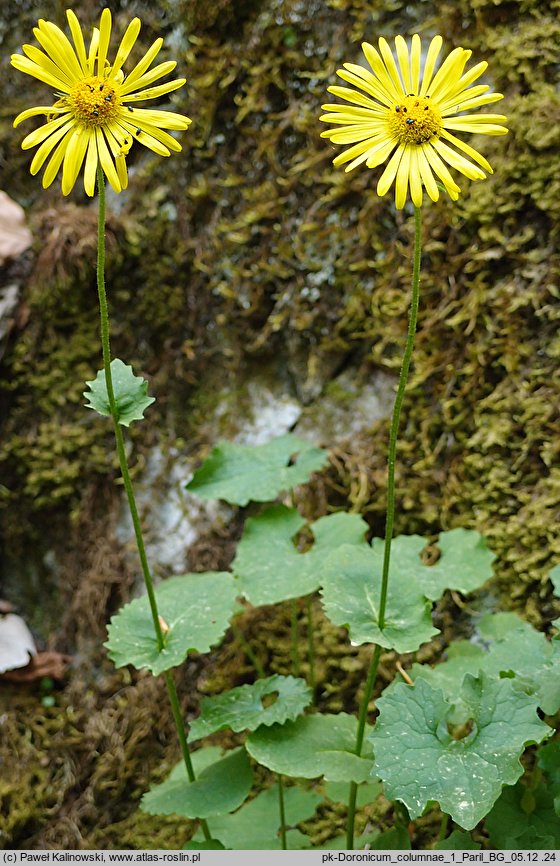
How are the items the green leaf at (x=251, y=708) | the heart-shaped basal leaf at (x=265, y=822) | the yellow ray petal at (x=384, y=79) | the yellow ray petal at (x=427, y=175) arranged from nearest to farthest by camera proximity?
the yellow ray petal at (x=427, y=175)
the yellow ray petal at (x=384, y=79)
the green leaf at (x=251, y=708)
the heart-shaped basal leaf at (x=265, y=822)

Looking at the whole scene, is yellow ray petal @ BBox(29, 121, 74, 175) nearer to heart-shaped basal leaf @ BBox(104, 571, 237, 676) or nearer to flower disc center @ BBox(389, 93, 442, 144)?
flower disc center @ BBox(389, 93, 442, 144)

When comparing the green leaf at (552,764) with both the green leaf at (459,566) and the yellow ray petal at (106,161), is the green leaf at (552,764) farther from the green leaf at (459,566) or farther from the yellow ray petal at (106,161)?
the yellow ray petal at (106,161)

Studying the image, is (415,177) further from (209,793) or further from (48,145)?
(209,793)

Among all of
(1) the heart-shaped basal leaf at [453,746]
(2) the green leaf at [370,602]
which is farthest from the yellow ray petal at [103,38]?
(1) the heart-shaped basal leaf at [453,746]

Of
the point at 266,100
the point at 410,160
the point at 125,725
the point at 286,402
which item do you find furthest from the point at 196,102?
the point at 125,725

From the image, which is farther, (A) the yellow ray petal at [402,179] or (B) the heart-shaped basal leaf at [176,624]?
(B) the heart-shaped basal leaf at [176,624]

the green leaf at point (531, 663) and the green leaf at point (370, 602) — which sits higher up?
the green leaf at point (370, 602)
